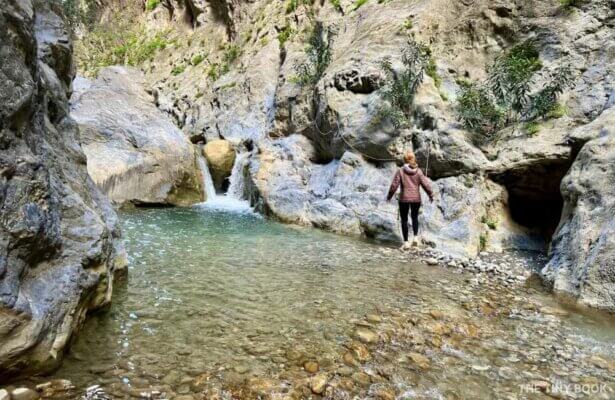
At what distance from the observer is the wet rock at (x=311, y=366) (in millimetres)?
4188

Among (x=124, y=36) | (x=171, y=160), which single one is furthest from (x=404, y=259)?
(x=124, y=36)

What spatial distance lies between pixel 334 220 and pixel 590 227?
7.17 m

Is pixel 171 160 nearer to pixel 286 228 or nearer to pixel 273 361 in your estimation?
pixel 286 228

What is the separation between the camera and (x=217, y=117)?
2609 cm

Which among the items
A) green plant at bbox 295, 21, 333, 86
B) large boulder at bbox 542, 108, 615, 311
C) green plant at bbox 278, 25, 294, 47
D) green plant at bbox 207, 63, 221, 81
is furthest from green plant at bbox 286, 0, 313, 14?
large boulder at bbox 542, 108, 615, 311

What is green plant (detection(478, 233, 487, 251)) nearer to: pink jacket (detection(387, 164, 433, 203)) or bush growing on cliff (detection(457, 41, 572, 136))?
pink jacket (detection(387, 164, 433, 203))

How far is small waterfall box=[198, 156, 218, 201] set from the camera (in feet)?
61.6

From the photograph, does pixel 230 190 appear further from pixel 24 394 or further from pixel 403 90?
pixel 24 394

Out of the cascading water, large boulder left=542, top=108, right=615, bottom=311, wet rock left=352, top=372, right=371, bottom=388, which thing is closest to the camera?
wet rock left=352, top=372, right=371, bottom=388

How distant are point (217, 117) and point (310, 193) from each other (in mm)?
13800

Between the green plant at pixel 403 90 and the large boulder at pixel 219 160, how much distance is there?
9020mm

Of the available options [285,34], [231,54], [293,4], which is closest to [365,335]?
[285,34]

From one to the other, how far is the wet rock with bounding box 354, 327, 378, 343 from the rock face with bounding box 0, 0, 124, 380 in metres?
3.23

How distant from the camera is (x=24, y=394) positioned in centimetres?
321
